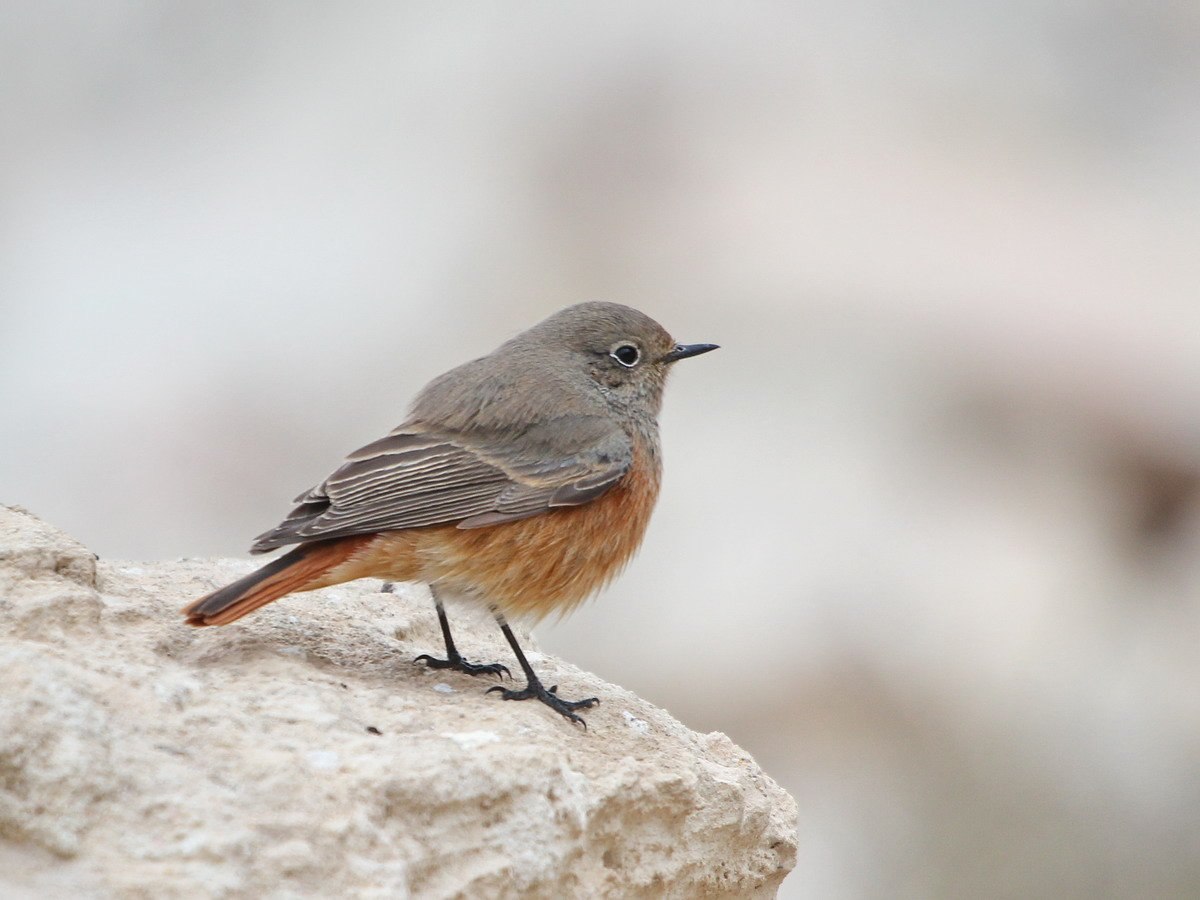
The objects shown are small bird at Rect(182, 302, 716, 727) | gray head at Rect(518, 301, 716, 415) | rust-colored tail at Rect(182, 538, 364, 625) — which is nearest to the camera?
rust-colored tail at Rect(182, 538, 364, 625)

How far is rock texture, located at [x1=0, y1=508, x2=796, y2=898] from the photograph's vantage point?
3.63 m

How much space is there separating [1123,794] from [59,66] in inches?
428

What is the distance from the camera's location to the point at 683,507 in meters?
11.3

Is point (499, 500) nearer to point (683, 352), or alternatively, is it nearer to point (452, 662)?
point (452, 662)

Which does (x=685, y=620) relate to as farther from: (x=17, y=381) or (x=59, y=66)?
(x=59, y=66)

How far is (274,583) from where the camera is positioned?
4.84m

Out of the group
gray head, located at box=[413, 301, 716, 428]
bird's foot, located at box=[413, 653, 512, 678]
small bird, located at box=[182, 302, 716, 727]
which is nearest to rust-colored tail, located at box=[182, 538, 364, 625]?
small bird, located at box=[182, 302, 716, 727]

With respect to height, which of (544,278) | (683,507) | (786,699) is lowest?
(786,699)

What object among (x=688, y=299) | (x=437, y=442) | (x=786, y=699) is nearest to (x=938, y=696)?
(x=786, y=699)

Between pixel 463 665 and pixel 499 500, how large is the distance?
23.6 inches

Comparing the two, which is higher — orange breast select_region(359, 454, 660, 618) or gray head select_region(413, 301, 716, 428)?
gray head select_region(413, 301, 716, 428)

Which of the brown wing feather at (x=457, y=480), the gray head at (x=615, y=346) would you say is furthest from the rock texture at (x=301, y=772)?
the gray head at (x=615, y=346)

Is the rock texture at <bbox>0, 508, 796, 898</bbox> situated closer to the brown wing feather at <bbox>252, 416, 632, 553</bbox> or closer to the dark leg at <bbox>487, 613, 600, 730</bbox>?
the dark leg at <bbox>487, 613, 600, 730</bbox>

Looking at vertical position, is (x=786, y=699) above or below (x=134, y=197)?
below
